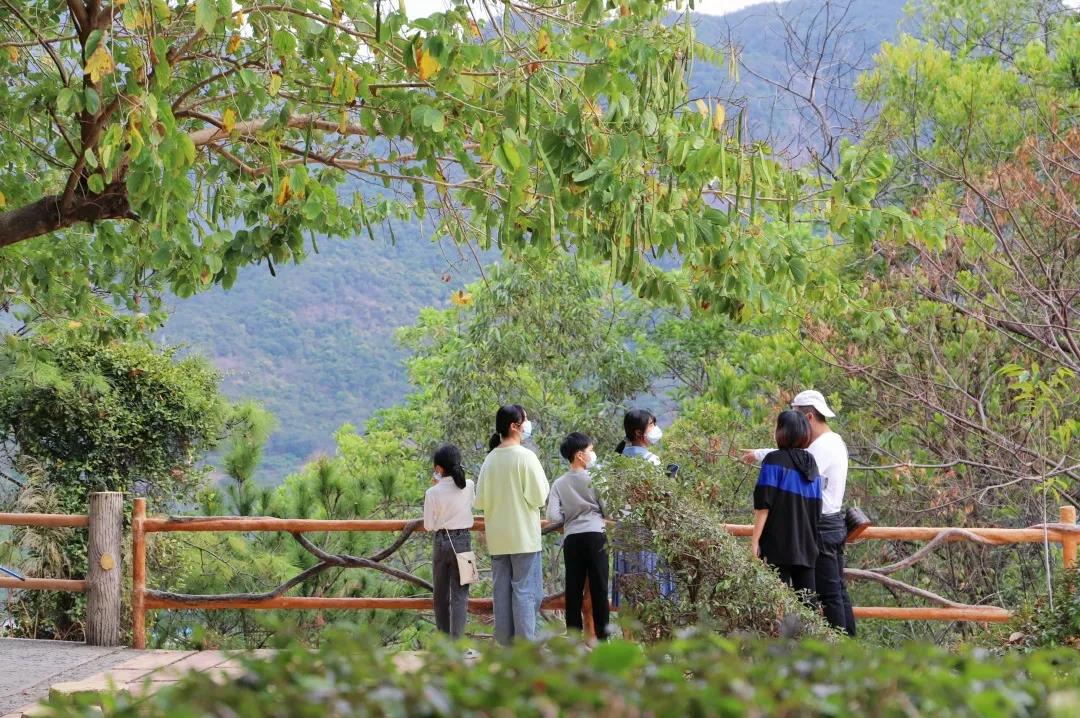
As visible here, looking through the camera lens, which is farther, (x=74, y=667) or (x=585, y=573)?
(x=74, y=667)

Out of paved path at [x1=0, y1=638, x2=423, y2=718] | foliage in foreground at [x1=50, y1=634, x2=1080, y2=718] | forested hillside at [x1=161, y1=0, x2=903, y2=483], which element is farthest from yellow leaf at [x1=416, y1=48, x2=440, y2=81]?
forested hillside at [x1=161, y1=0, x2=903, y2=483]

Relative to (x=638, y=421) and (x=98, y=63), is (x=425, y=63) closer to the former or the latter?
(x=98, y=63)

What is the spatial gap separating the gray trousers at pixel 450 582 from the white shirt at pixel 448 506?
0.14 ft

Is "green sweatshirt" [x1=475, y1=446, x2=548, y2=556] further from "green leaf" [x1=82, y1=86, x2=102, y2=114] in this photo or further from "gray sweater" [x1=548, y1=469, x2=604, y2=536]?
"green leaf" [x1=82, y1=86, x2=102, y2=114]

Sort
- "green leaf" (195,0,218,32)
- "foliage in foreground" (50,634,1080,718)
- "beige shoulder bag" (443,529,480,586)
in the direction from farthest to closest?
"beige shoulder bag" (443,529,480,586)
"green leaf" (195,0,218,32)
"foliage in foreground" (50,634,1080,718)

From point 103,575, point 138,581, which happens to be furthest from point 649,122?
point 103,575

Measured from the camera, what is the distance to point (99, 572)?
6.96 m

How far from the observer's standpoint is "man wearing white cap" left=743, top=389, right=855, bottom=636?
5.43 metres

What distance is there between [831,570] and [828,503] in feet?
0.97

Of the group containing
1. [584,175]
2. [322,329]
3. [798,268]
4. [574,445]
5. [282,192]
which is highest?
[322,329]

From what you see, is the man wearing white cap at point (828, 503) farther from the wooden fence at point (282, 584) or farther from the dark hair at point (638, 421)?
the wooden fence at point (282, 584)

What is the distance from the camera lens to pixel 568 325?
48.7 feet

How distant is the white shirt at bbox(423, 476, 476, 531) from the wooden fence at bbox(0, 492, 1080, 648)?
17 centimetres

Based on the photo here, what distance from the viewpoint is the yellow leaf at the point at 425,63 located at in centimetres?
457
